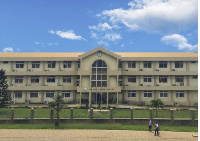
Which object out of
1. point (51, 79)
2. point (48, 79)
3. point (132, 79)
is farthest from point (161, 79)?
point (48, 79)

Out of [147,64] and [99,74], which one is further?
[147,64]

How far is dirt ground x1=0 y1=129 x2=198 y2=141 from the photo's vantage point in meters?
15.7

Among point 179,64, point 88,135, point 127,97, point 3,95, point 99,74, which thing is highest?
point 179,64

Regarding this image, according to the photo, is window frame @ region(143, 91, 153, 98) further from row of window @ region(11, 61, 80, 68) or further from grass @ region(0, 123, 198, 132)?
grass @ region(0, 123, 198, 132)

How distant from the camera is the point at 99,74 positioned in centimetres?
3253

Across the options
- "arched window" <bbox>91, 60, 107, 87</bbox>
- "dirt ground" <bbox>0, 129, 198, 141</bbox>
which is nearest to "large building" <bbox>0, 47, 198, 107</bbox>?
"arched window" <bbox>91, 60, 107, 87</bbox>

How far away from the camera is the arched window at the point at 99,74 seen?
106ft

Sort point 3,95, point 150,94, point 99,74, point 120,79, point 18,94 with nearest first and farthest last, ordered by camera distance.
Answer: point 3,95
point 99,74
point 120,79
point 150,94
point 18,94

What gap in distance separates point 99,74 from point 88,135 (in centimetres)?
1663

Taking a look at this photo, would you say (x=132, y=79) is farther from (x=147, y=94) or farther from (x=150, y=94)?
(x=150, y=94)

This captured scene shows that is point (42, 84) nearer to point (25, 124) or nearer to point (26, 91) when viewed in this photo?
point (26, 91)


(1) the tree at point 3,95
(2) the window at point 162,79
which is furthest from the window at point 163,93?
(1) the tree at point 3,95

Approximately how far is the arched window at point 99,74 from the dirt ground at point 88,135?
47.8ft

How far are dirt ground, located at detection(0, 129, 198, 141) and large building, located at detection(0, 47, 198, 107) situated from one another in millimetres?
15138
